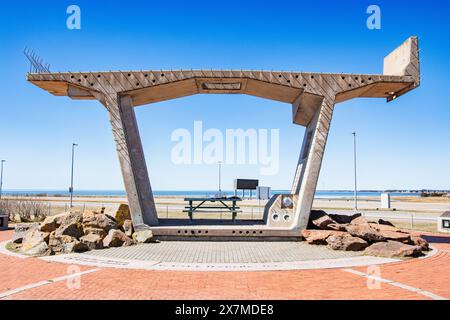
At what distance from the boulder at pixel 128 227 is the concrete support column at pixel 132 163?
0.69ft

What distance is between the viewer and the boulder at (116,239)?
1256 cm

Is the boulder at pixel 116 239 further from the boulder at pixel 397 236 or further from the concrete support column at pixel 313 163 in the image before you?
the boulder at pixel 397 236

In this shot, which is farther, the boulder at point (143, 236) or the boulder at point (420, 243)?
the boulder at point (143, 236)

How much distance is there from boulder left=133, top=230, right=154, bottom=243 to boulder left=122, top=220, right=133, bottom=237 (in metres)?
0.31

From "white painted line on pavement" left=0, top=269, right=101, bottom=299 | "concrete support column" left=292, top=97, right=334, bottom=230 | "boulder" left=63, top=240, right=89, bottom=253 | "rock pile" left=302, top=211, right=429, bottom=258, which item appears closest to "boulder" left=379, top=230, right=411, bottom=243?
"rock pile" left=302, top=211, right=429, bottom=258

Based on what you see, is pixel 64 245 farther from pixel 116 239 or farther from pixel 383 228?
pixel 383 228

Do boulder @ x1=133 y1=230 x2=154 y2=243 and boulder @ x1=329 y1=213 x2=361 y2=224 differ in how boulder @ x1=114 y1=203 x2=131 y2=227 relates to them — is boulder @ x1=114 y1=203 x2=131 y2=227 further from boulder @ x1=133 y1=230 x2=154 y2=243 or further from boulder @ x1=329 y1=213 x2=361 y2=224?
boulder @ x1=329 y1=213 x2=361 y2=224

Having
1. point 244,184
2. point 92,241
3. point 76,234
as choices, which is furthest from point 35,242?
point 244,184

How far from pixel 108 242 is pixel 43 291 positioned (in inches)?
208

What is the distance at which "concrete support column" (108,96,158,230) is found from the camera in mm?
14586

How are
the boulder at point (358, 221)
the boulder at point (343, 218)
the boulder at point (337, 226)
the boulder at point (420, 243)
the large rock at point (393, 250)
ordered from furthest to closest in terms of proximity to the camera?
the boulder at point (343, 218), the boulder at point (358, 221), the boulder at point (337, 226), the boulder at point (420, 243), the large rock at point (393, 250)

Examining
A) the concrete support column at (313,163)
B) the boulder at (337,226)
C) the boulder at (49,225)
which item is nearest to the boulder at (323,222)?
the boulder at (337,226)

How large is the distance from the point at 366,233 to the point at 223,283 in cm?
721
